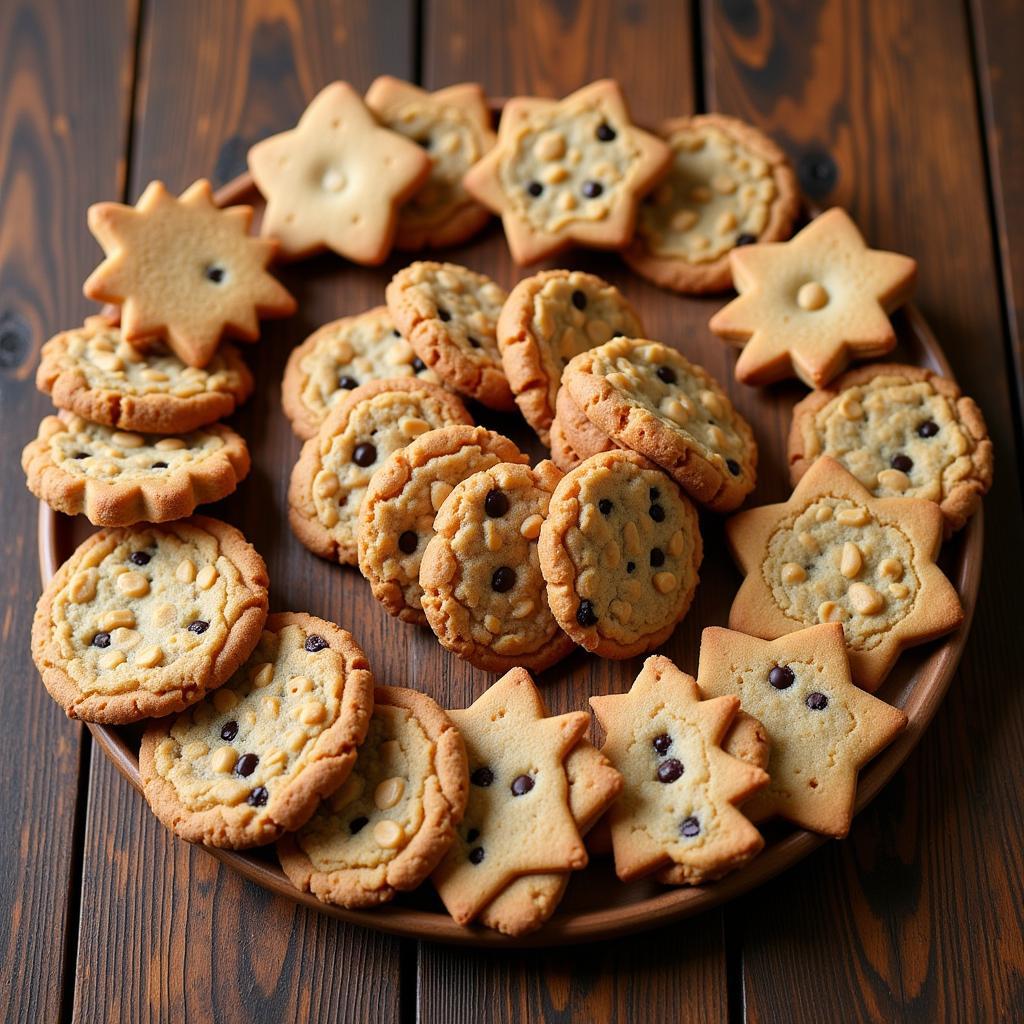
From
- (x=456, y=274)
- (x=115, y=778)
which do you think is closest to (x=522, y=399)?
(x=456, y=274)

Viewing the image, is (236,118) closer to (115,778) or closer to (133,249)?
(133,249)

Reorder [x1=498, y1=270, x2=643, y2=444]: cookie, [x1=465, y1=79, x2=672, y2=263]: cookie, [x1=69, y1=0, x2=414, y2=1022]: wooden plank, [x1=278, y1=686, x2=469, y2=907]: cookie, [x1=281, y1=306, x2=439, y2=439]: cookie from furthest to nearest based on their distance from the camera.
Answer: [x1=465, y1=79, x2=672, y2=263]: cookie, [x1=281, y1=306, x2=439, y2=439]: cookie, [x1=498, y1=270, x2=643, y2=444]: cookie, [x1=69, y1=0, x2=414, y2=1022]: wooden plank, [x1=278, y1=686, x2=469, y2=907]: cookie

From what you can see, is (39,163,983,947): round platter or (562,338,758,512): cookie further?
(562,338,758,512): cookie

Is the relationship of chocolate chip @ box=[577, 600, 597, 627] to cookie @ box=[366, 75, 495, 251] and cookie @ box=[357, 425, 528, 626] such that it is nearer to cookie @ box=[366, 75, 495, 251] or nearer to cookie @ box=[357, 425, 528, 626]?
cookie @ box=[357, 425, 528, 626]

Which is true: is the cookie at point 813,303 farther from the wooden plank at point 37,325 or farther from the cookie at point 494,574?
the wooden plank at point 37,325

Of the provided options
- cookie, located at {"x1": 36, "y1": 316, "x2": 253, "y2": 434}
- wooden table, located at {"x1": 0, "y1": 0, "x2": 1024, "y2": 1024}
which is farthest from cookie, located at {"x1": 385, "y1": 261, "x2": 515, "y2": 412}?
wooden table, located at {"x1": 0, "y1": 0, "x2": 1024, "y2": 1024}

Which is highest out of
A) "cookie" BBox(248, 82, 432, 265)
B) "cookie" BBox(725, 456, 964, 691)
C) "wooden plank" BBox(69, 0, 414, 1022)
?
"cookie" BBox(248, 82, 432, 265)
